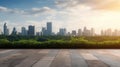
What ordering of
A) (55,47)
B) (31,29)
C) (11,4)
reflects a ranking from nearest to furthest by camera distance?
1. (55,47)
2. (11,4)
3. (31,29)

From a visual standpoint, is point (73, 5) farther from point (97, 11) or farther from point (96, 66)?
point (96, 66)

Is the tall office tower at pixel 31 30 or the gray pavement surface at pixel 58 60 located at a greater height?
the tall office tower at pixel 31 30

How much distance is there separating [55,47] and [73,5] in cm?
544

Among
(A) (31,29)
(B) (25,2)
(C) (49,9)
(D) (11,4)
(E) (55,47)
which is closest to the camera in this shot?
(E) (55,47)

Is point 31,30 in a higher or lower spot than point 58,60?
higher

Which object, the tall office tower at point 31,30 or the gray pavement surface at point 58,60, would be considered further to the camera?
the tall office tower at point 31,30

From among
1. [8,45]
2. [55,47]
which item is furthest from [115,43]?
[8,45]

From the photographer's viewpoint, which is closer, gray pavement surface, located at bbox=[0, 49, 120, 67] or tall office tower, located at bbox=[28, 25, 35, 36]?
gray pavement surface, located at bbox=[0, 49, 120, 67]

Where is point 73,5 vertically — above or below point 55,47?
above

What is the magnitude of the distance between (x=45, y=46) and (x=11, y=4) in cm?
705

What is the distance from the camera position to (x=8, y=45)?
2047 cm

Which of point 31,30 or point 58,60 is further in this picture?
point 31,30

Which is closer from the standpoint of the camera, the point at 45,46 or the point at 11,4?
the point at 45,46

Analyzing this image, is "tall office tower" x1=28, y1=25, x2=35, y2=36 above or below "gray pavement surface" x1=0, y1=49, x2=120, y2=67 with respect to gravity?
above
